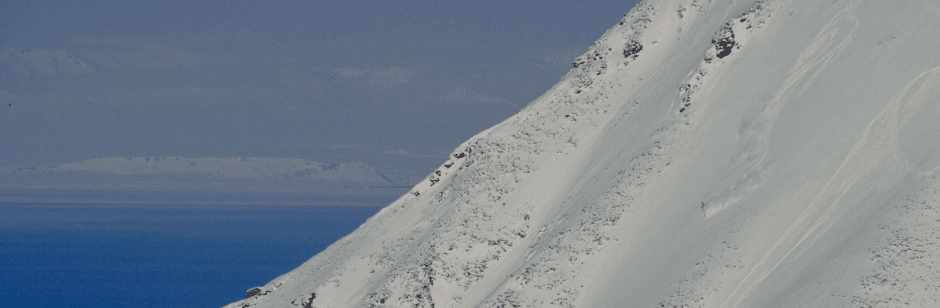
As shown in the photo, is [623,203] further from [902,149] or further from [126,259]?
[126,259]

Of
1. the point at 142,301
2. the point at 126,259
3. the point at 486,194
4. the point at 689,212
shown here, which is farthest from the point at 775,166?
the point at 126,259

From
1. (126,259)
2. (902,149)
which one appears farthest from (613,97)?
(126,259)

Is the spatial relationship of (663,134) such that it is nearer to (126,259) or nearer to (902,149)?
(902,149)

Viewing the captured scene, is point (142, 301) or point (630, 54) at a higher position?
point (142, 301)

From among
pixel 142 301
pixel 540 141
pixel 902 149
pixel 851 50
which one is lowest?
pixel 902 149

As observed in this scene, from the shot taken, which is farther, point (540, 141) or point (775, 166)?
point (540, 141)

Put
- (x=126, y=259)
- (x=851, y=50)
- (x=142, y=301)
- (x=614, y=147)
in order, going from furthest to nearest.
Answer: (x=126, y=259)
(x=142, y=301)
(x=614, y=147)
(x=851, y=50)

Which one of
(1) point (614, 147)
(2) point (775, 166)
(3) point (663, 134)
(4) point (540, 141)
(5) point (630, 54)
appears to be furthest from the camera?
(5) point (630, 54)
